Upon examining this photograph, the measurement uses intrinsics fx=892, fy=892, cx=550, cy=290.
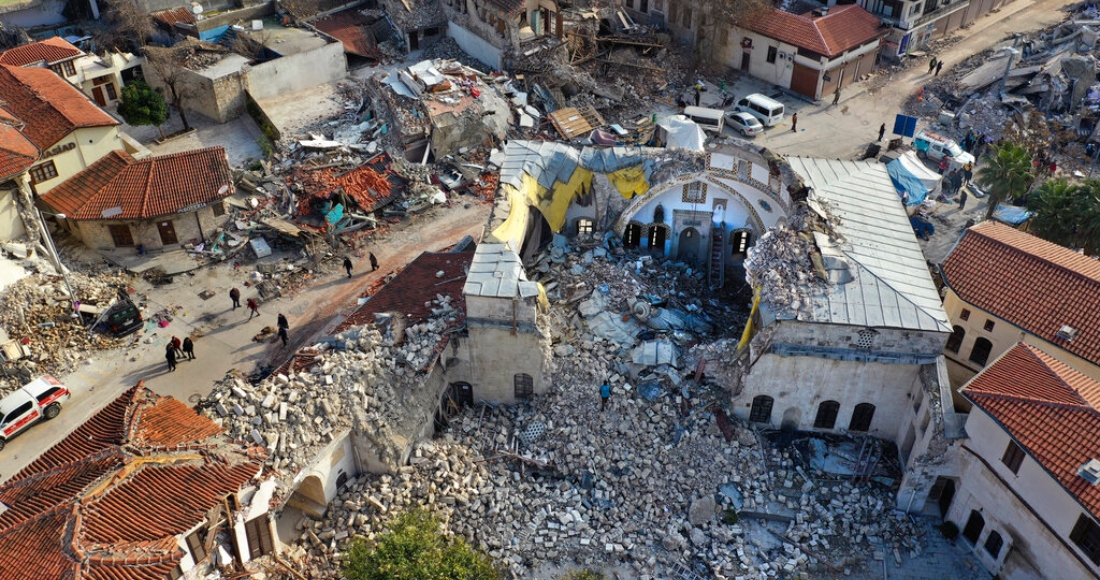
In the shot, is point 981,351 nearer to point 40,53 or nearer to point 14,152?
point 14,152

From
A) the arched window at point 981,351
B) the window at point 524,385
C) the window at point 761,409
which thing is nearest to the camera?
the window at point 761,409

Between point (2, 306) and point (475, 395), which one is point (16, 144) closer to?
point (2, 306)

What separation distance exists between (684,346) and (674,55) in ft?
114

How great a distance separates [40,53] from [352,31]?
20637 mm

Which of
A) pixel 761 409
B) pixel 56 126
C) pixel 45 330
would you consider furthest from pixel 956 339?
pixel 56 126

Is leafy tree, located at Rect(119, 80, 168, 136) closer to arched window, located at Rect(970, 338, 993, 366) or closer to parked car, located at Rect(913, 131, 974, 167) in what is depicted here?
arched window, located at Rect(970, 338, 993, 366)

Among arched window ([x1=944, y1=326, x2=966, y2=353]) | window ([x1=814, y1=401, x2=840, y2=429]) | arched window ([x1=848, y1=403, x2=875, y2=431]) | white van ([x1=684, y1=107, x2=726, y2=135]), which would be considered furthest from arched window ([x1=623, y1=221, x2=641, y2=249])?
white van ([x1=684, y1=107, x2=726, y2=135])

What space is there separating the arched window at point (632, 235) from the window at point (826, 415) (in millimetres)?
13244

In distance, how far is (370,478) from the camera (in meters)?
34.6

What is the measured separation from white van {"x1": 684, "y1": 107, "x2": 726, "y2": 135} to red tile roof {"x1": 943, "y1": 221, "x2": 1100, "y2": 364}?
72.6ft

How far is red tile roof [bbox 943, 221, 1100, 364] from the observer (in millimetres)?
34438

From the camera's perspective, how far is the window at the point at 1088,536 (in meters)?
27.4

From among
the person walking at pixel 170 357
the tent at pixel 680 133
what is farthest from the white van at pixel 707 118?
the person walking at pixel 170 357

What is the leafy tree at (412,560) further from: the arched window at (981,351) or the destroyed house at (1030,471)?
the arched window at (981,351)
